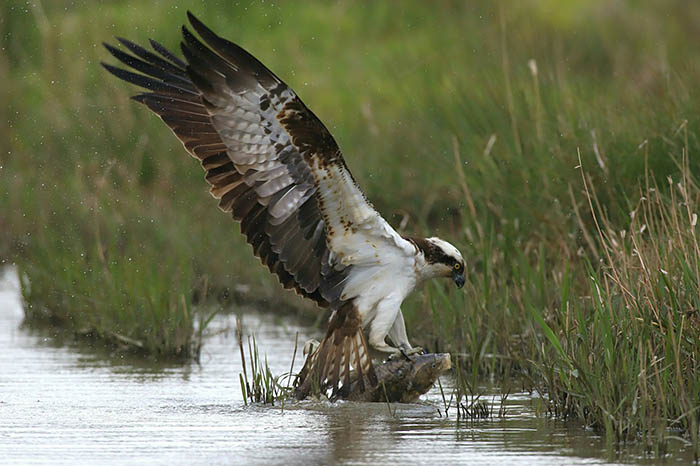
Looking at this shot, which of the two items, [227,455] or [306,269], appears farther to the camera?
[306,269]

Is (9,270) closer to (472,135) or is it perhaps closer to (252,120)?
(472,135)

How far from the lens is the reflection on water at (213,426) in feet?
18.4

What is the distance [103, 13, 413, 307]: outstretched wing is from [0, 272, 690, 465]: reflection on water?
2.59 ft

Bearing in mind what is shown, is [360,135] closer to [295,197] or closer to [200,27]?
[295,197]

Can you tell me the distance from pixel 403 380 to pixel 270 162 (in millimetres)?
1355

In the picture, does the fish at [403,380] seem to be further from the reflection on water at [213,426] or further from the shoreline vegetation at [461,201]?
the shoreline vegetation at [461,201]

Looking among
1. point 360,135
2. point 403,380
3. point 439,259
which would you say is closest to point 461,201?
point 439,259

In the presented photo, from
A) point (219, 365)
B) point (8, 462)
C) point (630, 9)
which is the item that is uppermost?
point (630, 9)

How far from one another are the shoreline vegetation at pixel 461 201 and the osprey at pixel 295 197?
594mm

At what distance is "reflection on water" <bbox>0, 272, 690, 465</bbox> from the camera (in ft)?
18.4

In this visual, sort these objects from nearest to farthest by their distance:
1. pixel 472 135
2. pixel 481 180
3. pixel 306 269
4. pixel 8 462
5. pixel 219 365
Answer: pixel 8 462
pixel 306 269
pixel 219 365
pixel 481 180
pixel 472 135

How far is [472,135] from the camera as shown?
997 centimetres

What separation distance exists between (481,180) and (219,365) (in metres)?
2.23

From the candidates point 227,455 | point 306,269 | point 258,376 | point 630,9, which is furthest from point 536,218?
point 630,9
